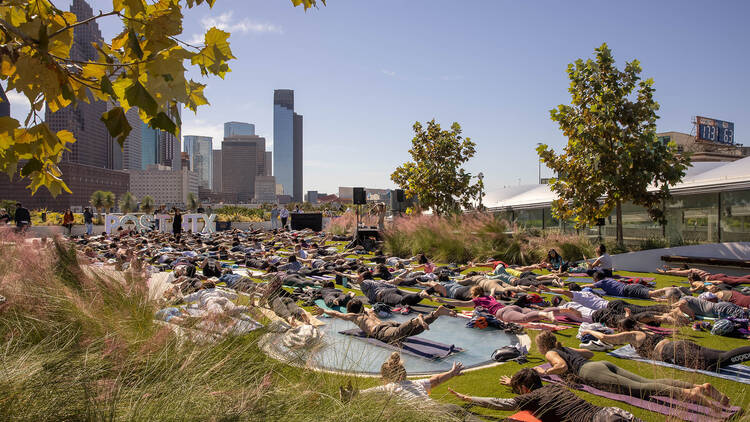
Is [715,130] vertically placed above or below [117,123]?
above

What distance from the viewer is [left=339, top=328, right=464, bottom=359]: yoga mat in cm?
418

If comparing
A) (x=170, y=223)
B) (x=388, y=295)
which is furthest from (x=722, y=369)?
(x=170, y=223)

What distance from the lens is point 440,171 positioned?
18.1 meters

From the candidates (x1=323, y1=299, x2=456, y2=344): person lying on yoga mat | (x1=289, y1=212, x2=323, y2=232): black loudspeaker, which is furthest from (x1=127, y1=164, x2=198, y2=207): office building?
(x1=323, y1=299, x2=456, y2=344): person lying on yoga mat

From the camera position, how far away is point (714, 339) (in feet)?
15.1

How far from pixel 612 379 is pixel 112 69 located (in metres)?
3.54

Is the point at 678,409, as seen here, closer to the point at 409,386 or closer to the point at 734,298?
the point at 409,386

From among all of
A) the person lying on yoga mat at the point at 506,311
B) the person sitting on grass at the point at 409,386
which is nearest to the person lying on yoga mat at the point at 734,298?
the person lying on yoga mat at the point at 506,311

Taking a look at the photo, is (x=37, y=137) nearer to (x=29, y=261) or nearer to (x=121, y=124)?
(x=121, y=124)

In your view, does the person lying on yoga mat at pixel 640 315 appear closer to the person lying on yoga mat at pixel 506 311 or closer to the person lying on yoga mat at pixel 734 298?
the person lying on yoga mat at pixel 506 311

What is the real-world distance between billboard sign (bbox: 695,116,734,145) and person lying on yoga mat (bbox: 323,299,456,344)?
68.5 meters

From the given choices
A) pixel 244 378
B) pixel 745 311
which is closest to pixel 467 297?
pixel 745 311

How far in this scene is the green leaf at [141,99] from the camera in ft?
4.80

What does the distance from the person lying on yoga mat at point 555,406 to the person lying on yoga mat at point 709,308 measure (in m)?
3.45
